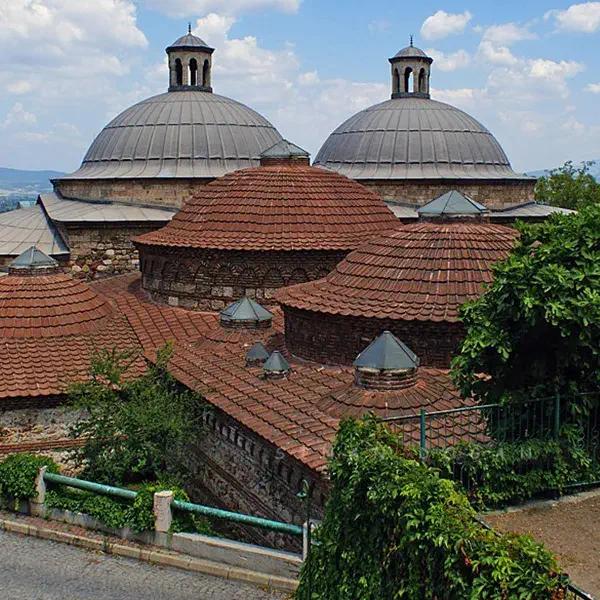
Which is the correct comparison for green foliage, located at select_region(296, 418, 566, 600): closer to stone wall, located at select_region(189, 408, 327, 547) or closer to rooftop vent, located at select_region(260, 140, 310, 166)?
stone wall, located at select_region(189, 408, 327, 547)

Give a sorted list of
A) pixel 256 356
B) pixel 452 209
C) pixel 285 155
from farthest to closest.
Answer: pixel 285 155, pixel 452 209, pixel 256 356

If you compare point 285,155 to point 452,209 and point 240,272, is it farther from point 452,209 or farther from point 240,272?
point 452,209

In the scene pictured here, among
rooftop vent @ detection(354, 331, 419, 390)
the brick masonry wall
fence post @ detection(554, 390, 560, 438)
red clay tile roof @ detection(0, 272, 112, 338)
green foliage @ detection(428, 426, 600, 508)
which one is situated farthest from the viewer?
the brick masonry wall

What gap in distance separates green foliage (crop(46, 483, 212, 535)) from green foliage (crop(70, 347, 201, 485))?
0.87 m

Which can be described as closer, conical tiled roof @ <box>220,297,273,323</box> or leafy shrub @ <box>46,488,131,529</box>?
leafy shrub @ <box>46,488,131,529</box>

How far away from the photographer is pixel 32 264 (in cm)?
1791

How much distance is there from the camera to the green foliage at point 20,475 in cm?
1355

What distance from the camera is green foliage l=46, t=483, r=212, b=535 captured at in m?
12.4

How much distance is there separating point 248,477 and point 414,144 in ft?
66.2

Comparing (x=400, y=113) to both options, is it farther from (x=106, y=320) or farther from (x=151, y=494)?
(x=151, y=494)

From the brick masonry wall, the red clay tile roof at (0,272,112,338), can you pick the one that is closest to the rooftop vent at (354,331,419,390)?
the brick masonry wall

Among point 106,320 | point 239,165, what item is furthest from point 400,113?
point 106,320

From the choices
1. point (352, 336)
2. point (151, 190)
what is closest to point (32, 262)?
point (352, 336)

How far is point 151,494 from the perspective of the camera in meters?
12.6
